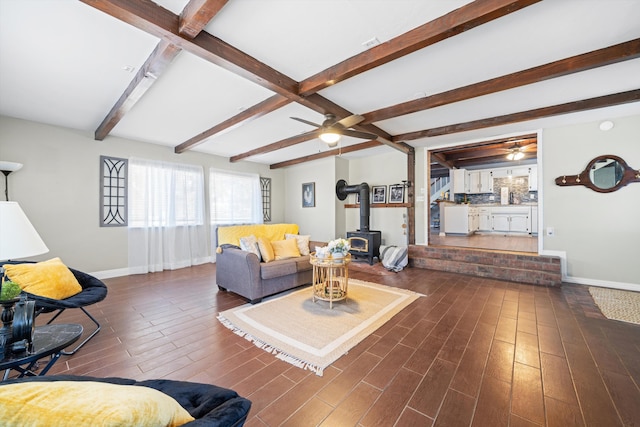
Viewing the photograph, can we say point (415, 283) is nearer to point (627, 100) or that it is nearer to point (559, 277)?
point (559, 277)

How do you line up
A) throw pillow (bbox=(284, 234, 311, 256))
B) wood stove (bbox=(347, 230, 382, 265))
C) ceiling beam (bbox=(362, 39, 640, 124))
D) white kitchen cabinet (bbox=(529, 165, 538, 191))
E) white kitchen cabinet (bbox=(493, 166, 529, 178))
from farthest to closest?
white kitchen cabinet (bbox=(493, 166, 529, 178)) < white kitchen cabinet (bbox=(529, 165, 538, 191)) < wood stove (bbox=(347, 230, 382, 265)) < throw pillow (bbox=(284, 234, 311, 256)) < ceiling beam (bbox=(362, 39, 640, 124))

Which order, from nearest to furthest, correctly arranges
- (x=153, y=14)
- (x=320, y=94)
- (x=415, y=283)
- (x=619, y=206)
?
(x=153, y=14)
(x=320, y=94)
(x=619, y=206)
(x=415, y=283)

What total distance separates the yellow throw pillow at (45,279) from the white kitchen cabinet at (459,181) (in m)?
9.28

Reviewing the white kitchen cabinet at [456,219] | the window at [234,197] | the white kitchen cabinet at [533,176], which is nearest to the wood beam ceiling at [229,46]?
the window at [234,197]

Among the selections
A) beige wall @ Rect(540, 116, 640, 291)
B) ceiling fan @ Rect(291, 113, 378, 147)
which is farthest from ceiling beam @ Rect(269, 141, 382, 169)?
beige wall @ Rect(540, 116, 640, 291)

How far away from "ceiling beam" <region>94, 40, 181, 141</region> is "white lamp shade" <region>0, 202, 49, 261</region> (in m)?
1.61

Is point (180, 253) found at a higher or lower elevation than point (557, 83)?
lower

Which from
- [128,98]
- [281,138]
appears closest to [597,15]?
[281,138]

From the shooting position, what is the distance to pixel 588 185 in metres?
3.90

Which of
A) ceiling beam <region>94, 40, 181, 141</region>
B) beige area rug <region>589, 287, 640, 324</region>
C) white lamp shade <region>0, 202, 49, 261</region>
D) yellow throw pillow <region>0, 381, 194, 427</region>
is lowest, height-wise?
beige area rug <region>589, 287, 640, 324</region>

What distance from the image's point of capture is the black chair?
197cm

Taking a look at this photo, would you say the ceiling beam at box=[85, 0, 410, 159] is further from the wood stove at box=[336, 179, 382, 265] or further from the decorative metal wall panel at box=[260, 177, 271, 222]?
the decorative metal wall panel at box=[260, 177, 271, 222]

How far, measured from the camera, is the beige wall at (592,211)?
3.64m

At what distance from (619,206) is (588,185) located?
470 mm
